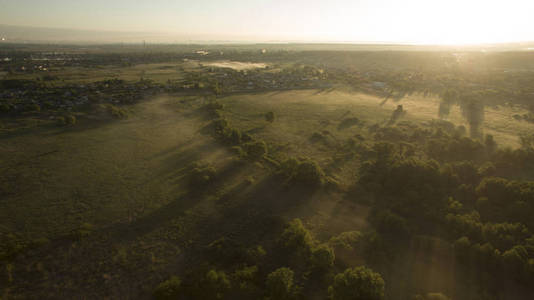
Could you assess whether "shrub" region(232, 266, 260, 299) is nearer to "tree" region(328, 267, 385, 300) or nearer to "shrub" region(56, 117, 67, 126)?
"tree" region(328, 267, 385, 300)

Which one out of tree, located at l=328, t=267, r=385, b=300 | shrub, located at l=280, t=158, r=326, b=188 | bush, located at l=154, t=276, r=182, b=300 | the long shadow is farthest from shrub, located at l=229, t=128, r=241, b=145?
tree, located at l=328, t=267, r=385, b=300

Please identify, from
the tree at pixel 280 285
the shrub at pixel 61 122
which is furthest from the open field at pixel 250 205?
the shrub at pixel 61 122

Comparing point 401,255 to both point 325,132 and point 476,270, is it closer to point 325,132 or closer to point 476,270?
point 476,270

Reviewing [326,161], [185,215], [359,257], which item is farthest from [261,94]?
→ [359,257]

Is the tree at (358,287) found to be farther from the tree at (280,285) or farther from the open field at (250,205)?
the tree at (280,285)

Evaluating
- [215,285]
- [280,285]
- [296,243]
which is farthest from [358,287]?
[215,285]

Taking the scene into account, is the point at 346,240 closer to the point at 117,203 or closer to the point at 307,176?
the point at 307,176
